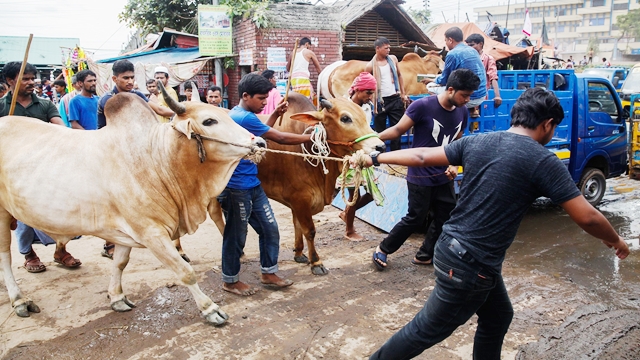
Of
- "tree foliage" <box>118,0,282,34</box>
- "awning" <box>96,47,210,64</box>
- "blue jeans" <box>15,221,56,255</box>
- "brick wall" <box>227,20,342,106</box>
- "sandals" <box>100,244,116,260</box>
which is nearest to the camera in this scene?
"blue jeans" <box>15,221,56,255</box>

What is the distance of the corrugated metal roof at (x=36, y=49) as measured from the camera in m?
28.9

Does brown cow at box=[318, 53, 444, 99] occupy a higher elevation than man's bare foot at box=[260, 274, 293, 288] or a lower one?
higher

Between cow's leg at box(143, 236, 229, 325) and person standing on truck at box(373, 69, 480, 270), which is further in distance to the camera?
person standing on truck at box(373, 69, 480, 270)

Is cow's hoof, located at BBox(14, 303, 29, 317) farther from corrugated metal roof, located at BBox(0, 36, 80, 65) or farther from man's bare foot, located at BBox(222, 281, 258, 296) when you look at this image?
corrugated metal roof, located at BBox(0, 36, 80, 65)

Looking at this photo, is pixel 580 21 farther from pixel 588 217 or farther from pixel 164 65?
pixel 588 217

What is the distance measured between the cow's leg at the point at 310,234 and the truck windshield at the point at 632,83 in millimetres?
15611

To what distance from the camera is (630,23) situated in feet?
205

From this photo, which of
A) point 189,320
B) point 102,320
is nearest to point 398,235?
point 189,320

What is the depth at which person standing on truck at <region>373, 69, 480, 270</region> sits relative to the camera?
4.28 meters

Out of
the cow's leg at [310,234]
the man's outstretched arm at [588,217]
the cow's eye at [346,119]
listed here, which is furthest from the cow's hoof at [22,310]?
the man's outstretched arm at [588,217]

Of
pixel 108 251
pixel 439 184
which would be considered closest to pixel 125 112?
pixel 108 251

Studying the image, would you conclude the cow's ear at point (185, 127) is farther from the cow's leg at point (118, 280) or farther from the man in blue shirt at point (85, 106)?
the man in blue shirt at point (85, 106)

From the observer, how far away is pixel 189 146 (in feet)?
11.3

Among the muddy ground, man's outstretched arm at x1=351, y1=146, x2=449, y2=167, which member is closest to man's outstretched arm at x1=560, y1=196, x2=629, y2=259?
man's outstretched arm at x1=351, y1=146, x2=449, y2=167
